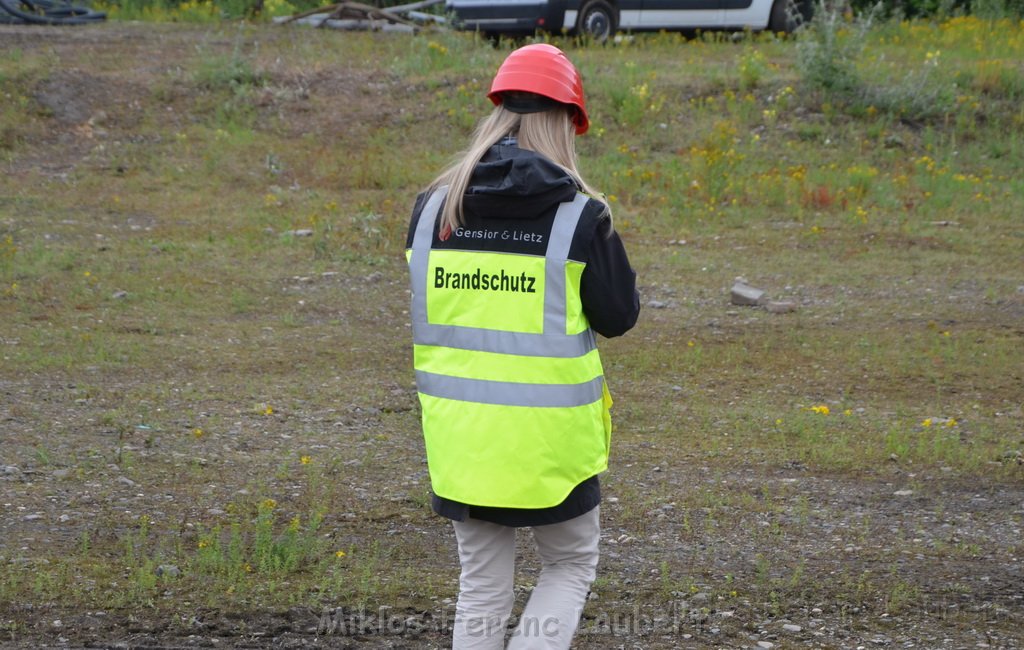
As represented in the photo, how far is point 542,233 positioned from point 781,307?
5799 mm

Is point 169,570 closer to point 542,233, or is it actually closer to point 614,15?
point 542,233

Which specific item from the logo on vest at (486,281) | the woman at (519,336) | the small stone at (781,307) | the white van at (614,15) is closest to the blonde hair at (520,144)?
the woman at (519,336)

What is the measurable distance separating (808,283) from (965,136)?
481 cm

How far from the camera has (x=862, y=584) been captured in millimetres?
4395

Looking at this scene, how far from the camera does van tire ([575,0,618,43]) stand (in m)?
15.6

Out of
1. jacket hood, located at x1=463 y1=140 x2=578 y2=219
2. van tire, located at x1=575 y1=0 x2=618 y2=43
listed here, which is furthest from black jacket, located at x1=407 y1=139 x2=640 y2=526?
van tire, located at x1=575 y1=0 x2=618 y2=43

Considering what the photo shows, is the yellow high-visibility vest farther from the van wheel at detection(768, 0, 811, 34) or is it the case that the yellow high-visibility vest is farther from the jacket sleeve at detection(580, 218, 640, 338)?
the van wheel at detection(768, 0, 811, 34)

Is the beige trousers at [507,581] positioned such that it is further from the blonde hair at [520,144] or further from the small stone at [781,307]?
the small stone at [781,307]

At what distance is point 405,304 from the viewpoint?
8.70 m

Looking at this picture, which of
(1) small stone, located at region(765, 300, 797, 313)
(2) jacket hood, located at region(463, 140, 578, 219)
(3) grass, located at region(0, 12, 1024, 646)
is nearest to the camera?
(2) jacket hood, located at region(463, 140, 578, 219)

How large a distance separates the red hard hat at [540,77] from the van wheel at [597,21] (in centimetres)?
1272

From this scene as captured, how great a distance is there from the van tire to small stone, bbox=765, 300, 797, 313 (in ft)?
25.6

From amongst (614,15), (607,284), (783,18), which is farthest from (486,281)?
(783,18)

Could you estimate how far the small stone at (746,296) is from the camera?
8.65 m
